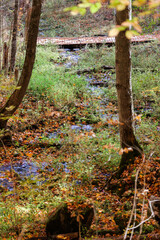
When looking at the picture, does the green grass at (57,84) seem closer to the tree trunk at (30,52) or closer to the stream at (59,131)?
the stream at (59,131)

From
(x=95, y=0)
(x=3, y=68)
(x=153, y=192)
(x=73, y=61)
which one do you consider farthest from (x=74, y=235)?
(x=73, y=61)

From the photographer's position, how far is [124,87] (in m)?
5.27

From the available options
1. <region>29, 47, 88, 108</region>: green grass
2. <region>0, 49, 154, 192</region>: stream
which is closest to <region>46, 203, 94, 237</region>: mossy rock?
<region>0, 49, 154, 192</region>: stream

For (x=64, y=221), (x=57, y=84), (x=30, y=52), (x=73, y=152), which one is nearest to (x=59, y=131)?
(x=30, y=52)

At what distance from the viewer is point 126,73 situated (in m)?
5.18

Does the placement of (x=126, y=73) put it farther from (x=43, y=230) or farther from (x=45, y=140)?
(x=45, y=140)

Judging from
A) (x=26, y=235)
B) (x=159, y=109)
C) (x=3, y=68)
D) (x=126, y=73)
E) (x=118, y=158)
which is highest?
(x=3, y=68)

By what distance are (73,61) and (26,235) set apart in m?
13.0

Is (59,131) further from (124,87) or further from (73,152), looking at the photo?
(124,87)

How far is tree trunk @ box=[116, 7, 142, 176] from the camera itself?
4933mm

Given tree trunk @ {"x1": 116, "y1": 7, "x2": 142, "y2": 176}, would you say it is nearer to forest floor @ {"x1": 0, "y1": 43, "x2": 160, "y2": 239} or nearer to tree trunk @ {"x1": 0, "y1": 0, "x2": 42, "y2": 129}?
forest floor @ {"x1": 0, "y1": 43, "x2": 160, "y2": 239}

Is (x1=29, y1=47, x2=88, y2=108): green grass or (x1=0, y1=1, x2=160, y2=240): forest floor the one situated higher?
(x1=29, y1=47, x2=88, y2=108): green grass

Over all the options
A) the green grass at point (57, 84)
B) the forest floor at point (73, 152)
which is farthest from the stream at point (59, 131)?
the green grass at point (57, 84)

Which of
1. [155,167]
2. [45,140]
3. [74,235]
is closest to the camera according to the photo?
[74,235]
